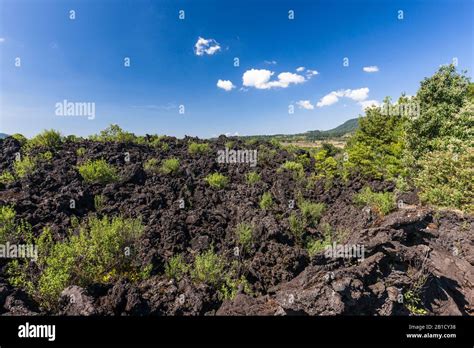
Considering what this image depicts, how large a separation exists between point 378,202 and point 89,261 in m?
12.7

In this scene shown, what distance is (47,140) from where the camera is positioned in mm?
17141

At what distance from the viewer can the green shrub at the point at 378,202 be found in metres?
11.7

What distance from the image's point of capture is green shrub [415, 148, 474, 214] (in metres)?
11.2

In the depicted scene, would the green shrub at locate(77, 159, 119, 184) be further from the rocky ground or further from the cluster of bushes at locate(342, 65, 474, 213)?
the cluster of bushes at locate(342, 65, 474, 213)

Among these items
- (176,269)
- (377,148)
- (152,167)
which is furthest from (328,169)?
(176,269)

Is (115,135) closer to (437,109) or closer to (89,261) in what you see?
(89,261)

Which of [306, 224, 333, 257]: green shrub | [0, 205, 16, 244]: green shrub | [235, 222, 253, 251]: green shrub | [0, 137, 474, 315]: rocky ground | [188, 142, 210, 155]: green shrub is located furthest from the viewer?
[188, 142, 210, 155]: green shrub

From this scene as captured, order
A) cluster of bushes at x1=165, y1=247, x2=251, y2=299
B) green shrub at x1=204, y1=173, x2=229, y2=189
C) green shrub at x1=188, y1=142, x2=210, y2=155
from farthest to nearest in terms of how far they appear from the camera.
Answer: green shrub at x1=188, y1=142, x2=210, y2=155 → green shrub at x1=204, y1=173, x2=229, y2=189 → cluster of bushes at x1=165, y1=247, x2=251, y2=299

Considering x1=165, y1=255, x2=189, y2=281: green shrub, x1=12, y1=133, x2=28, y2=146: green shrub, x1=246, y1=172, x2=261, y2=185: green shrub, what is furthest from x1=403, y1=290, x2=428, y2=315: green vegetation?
x1=12, y1=133, x2=28, y2=146: green shrub

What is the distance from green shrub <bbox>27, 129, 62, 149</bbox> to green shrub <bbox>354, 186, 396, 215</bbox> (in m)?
20.1

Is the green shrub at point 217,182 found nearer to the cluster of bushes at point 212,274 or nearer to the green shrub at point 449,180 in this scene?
the cluster of bushes at point 212,274

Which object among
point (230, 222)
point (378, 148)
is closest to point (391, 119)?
point (378, 148)

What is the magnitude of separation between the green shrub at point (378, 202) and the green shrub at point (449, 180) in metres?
2.02

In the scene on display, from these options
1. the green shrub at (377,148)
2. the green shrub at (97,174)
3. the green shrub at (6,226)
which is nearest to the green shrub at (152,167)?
the green shrub at (97,174)
